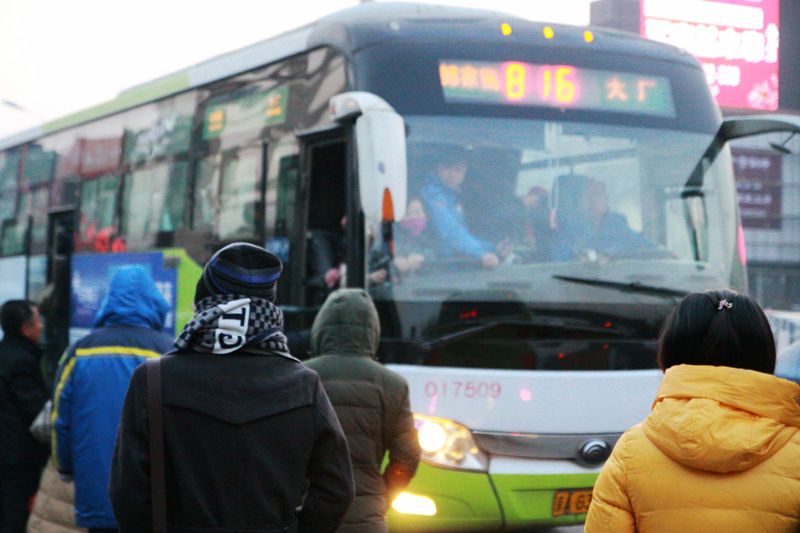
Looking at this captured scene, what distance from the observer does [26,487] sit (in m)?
5.38

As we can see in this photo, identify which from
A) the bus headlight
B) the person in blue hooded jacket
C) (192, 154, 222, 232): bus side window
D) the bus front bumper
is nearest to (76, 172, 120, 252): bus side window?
(192, 154, 222, 232): bus side window

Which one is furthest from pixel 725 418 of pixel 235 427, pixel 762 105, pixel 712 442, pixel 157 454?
pixel 762 105

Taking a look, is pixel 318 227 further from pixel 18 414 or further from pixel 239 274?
pixel 239 274

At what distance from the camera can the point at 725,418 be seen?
1.97 meters

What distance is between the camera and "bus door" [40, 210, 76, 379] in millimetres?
10070

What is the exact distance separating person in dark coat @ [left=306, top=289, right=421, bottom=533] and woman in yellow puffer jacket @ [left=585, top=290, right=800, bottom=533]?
4.93 ft

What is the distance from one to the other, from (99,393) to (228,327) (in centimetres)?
162

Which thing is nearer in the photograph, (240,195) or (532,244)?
(532,244)

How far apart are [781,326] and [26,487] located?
17.0 m

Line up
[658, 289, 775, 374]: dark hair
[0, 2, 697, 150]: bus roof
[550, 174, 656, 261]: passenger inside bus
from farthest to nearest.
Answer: [0, 2, 697, 150]: bus roof, [550, 174, 656, 261]: passenger inside bus, [658, 289, 775, 374]: dark hair

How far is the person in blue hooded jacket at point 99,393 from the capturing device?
155 inches

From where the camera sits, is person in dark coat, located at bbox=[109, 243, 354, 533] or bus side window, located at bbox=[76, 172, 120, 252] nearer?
person in dark coat, located at bbox=[109, 243, 354, 533]

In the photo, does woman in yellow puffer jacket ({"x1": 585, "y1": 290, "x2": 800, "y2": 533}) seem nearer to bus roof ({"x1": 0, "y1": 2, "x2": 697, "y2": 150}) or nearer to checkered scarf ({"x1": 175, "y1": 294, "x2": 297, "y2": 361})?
checkered scarf ({"x1": 175, "y1": 294, "x2": 297, "y2": 361})

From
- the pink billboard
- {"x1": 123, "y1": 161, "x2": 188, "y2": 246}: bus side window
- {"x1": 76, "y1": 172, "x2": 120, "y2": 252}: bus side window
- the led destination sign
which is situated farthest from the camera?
the pink billboard
